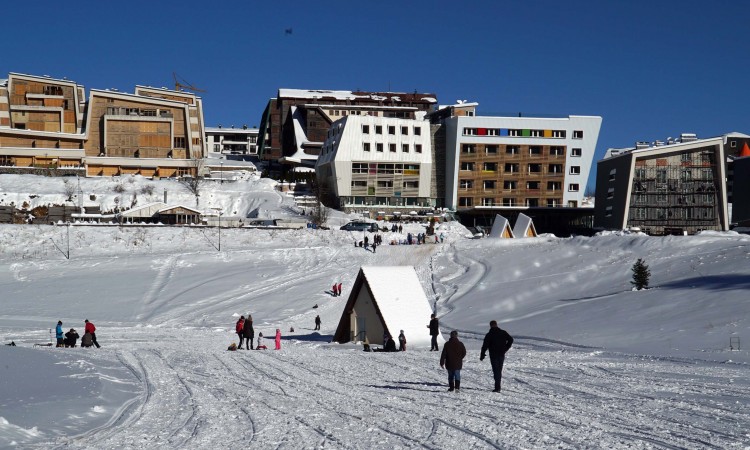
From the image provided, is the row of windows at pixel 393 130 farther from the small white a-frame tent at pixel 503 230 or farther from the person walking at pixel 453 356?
the person walking at pixel 453 356

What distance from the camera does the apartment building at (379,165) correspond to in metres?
89.6

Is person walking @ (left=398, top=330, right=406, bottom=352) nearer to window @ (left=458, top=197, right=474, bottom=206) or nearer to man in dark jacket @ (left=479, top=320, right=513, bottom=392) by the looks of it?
man in dark jacket @ (left=479, top=320, right=513, bottom=392)

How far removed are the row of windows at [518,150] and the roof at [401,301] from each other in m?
61.8

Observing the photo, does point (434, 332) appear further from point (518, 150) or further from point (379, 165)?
point (518, 150)

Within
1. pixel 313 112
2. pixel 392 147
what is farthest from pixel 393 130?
pixel 313 112

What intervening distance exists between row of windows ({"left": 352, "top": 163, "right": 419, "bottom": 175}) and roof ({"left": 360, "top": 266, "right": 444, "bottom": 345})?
5861 centimetres

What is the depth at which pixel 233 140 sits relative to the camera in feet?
601

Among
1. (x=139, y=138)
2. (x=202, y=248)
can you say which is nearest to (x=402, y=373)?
(x=202, y=248)

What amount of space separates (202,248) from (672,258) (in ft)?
114

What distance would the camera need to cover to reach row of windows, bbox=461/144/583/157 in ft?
303

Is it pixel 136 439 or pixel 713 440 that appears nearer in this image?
pixel 713 440

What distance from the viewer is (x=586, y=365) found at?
20.0 meters

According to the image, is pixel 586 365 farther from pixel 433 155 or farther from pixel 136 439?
pixel 433 155

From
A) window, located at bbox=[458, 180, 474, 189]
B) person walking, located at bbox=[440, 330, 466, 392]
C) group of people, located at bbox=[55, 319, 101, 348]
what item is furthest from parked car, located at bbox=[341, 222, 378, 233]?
person walking, located at bbox=[440, 330, 466, 392]
